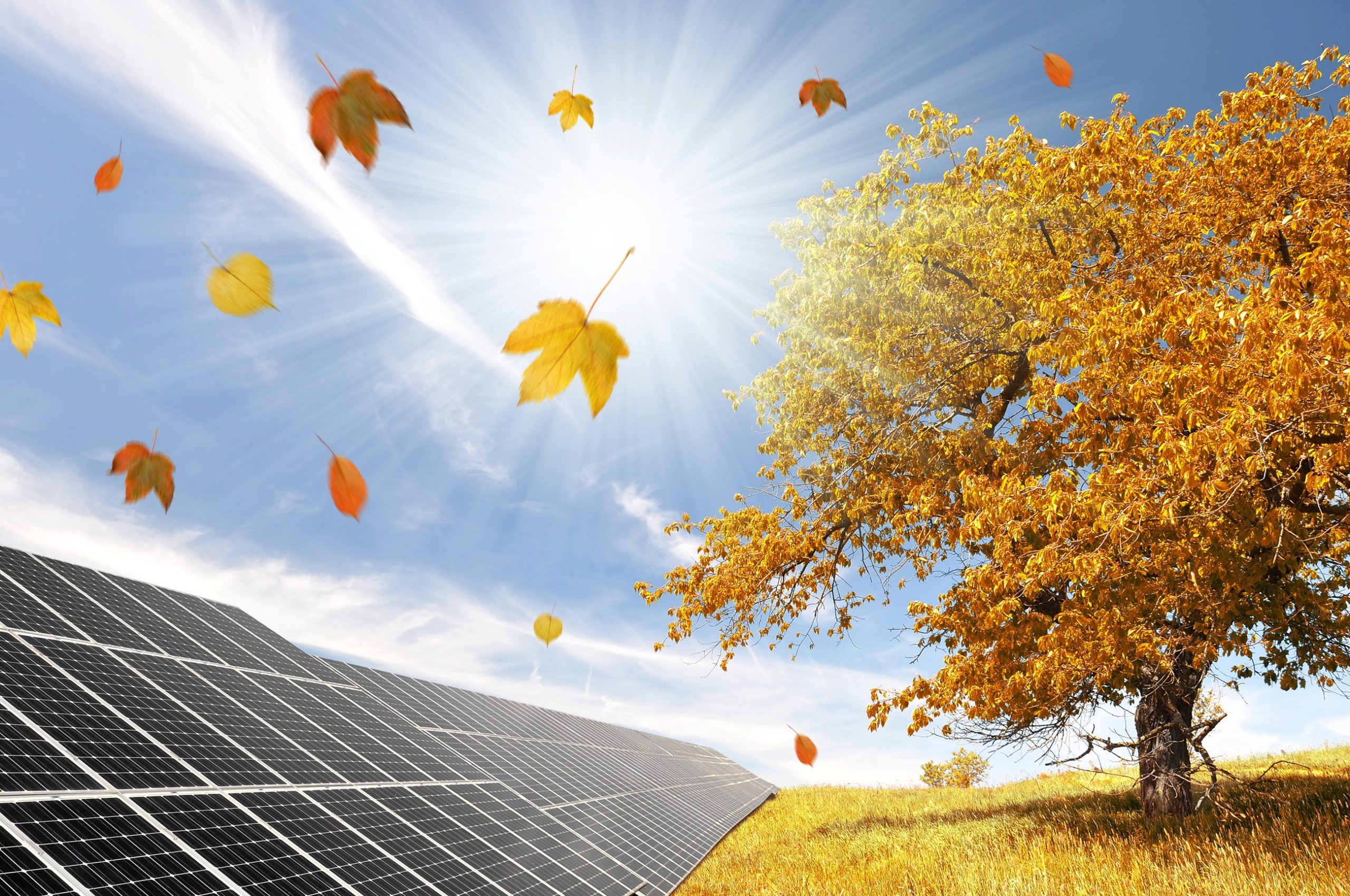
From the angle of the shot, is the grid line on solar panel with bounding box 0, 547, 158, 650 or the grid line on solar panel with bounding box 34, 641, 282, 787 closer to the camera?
the grid line on solar panel with bounding box 34, 641, 282, 787

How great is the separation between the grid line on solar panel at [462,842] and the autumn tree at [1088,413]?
7.15 m

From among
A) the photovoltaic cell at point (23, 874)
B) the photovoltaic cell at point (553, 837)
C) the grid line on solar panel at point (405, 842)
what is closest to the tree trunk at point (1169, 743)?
the photovoltaic cell at point (553, 837)

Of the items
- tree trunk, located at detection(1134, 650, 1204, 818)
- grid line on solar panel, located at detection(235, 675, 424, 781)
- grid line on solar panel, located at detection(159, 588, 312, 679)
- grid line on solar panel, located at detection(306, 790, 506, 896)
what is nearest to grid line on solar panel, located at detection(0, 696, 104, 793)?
grid line on solar panel, located at detection(306, 790, 506, 896)

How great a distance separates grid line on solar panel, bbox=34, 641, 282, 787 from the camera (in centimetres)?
705

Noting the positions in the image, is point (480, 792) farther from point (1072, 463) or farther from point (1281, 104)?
point (1281, 104)

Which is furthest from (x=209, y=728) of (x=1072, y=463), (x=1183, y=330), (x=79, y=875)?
(x=1072, y=463)

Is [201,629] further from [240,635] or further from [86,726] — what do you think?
[86,726]

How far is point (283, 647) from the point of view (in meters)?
14.2

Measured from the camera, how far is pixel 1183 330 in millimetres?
8859

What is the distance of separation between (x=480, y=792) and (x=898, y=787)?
20786 millimetres

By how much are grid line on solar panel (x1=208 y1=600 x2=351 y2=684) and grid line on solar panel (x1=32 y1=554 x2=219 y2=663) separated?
240 cm

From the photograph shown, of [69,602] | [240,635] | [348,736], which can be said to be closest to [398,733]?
[348,736]

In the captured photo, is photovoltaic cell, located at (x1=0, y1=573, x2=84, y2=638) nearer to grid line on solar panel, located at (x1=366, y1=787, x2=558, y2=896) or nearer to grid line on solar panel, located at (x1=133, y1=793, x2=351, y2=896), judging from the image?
grid line on solar panel, located at (x1=133, y1=793, x2=351, y2=896)

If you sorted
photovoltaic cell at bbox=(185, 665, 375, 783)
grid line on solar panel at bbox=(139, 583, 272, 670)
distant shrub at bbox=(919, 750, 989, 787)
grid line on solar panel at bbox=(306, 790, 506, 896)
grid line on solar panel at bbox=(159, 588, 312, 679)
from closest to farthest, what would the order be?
1. grid line on solar panel at bbox=(306, 790, 506, 896)
2. photovoltaic cell at bbox=(185, 665, 375, 783)
3. grid line on solar panel at bbox=(139, 583, 272, 670)
4. grid line on solar panel at bbox=(159, 588, 312, 679)
5. distant shrub at bbox=(919, 750, 989, 787)
